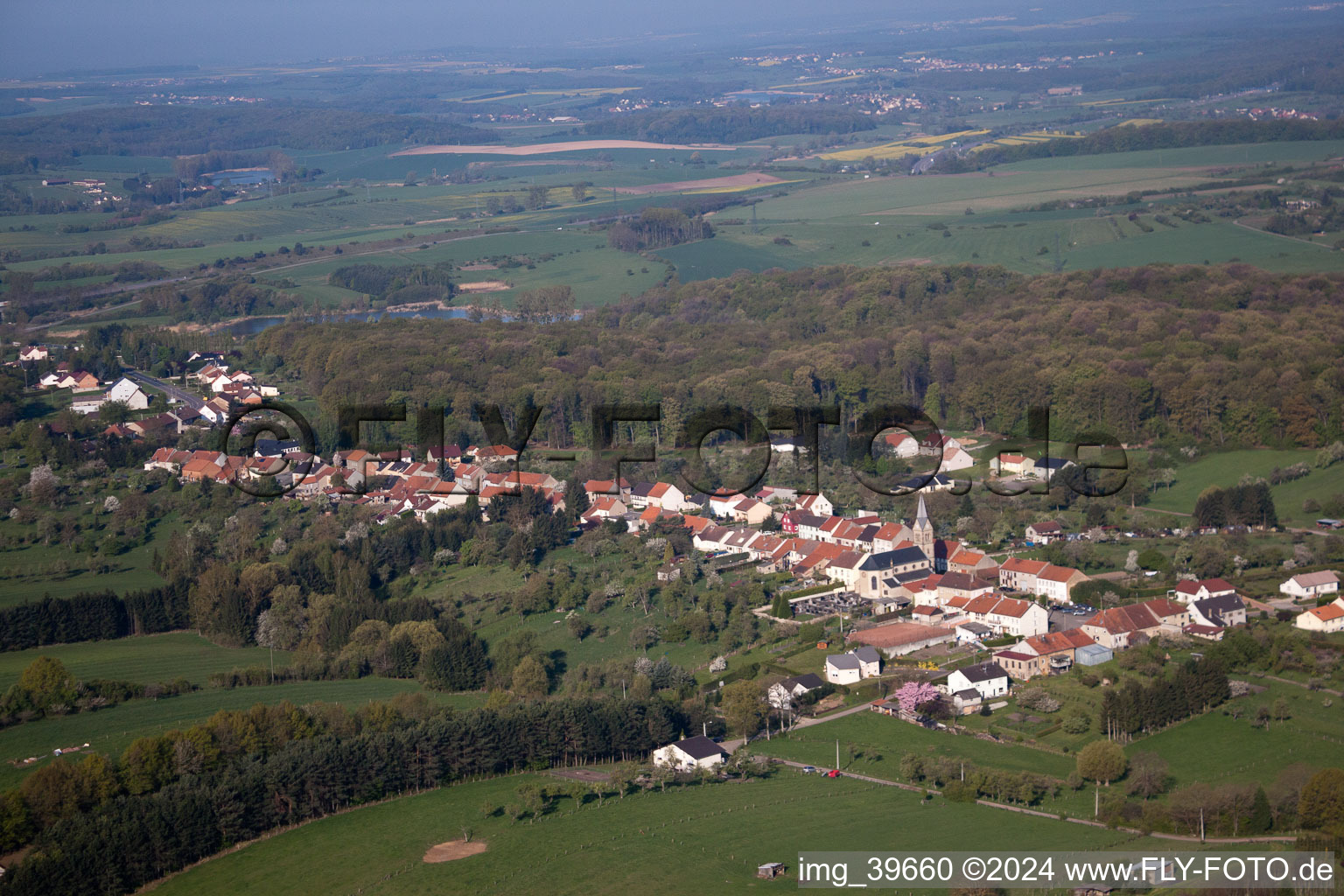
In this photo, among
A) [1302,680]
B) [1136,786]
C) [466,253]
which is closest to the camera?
[1136,786]

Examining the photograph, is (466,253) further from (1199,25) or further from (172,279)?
(1199,25)

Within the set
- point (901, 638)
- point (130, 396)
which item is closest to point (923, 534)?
point (901, 638)

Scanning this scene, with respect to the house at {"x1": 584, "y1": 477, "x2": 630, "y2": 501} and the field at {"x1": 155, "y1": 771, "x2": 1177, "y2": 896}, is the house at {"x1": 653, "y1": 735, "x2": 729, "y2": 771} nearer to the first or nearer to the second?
the field at {"x1": 155, "y1": 771, "x2": 1177, "y2": 896}

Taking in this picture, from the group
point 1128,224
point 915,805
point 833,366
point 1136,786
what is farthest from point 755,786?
point 1128,224

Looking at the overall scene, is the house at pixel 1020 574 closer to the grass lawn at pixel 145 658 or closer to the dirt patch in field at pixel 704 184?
the grass lawn at pixel 145 658

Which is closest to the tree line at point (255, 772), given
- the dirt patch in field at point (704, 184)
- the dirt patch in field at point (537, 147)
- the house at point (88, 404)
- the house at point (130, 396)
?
the house at point (88, 404)

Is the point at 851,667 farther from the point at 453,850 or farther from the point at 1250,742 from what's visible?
the point at 453,850
